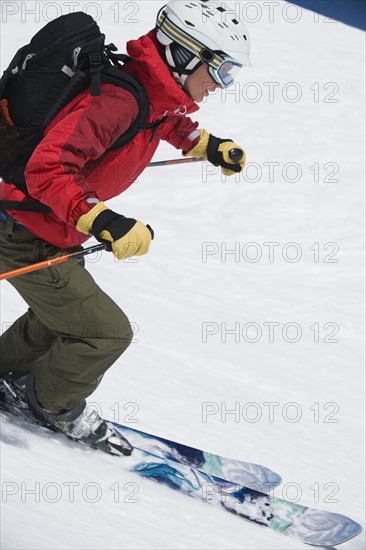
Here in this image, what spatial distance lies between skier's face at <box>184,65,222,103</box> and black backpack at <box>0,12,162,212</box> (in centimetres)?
28

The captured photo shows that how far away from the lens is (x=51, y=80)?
11.0 feet

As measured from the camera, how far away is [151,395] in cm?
502

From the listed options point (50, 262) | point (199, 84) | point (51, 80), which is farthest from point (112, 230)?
point (199, 84)

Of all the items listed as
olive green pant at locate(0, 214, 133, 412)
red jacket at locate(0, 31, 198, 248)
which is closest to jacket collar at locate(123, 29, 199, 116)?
red jacket at locate(0, 31, 198, 248)

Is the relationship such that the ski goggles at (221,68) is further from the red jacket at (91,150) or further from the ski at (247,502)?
the ski at (247,502)

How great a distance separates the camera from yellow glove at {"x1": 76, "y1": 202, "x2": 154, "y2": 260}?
319 centimetres

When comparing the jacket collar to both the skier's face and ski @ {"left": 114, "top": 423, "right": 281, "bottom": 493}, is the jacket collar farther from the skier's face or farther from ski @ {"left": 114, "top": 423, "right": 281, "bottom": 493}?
ski @ {"left": 114, "top": 423, "right": 281, "bottom": 493}

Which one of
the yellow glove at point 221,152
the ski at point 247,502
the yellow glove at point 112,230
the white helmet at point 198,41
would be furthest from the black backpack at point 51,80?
the ski at point 247,502

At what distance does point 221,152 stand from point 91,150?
1426mm

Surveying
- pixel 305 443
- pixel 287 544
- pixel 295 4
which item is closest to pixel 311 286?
pixel 305 443

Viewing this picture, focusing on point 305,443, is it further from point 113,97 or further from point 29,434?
point 113,97

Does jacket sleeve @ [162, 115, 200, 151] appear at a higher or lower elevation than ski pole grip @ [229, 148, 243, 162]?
higher

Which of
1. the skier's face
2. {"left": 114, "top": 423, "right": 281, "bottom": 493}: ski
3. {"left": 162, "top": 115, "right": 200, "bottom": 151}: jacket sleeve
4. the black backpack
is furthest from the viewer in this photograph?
{"left": 162, "top": 115, "right": 200, "bottom": 151}: jacket sleeve

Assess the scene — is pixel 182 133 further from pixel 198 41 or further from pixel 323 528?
pixel 323 528
